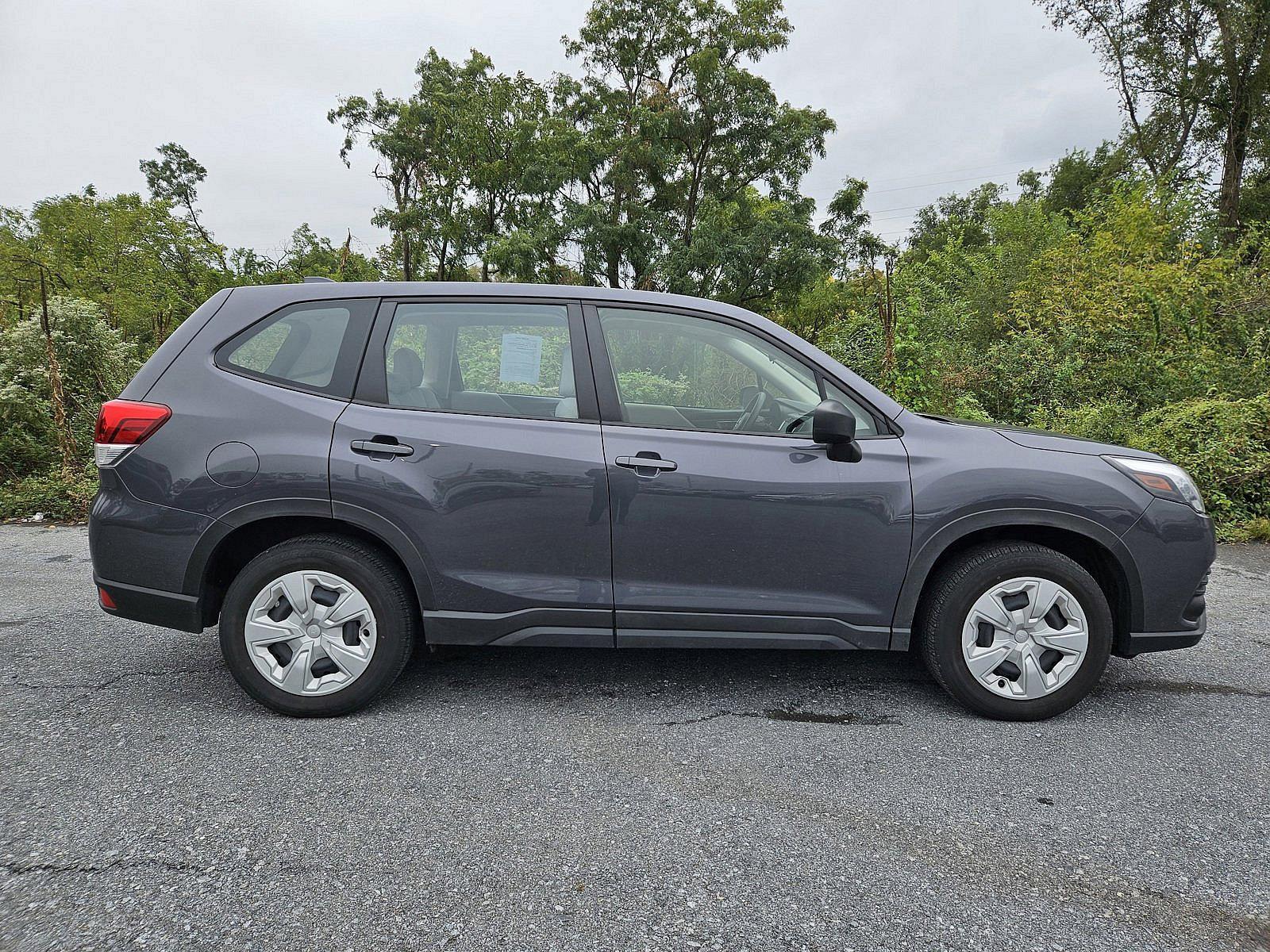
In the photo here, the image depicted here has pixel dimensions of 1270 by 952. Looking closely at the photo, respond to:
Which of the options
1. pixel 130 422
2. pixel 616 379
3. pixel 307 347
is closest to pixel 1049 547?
pixel 616 379

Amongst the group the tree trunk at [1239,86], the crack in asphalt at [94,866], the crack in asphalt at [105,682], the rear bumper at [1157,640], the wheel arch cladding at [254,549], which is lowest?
the crack in asphalt at [94,866]

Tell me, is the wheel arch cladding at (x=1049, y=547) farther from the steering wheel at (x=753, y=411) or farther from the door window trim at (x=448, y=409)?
the door window trim at (x=448, y=409)

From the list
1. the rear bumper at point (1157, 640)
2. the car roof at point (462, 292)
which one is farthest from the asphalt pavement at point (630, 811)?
the car roof at point (462, 292)

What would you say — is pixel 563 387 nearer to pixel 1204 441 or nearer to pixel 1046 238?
pixel 1204 441

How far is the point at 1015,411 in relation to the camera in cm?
920

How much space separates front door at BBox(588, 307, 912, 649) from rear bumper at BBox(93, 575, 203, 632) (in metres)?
1.71

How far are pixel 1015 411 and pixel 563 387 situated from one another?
795 cm

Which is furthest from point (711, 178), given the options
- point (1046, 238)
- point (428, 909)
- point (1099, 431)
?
point (428, 909)

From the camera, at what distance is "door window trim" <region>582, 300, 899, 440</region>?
3.02 meters

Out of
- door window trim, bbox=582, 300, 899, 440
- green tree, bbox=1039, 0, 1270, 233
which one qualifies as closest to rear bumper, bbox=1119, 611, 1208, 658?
door window trim, bbox=582, 300, 899, 440

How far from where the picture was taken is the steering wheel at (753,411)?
3.09 metres

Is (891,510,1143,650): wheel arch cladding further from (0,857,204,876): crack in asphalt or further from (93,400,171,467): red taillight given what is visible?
(93,400,171,467): red taillight

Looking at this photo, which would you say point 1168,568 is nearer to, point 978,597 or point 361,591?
point 978,597

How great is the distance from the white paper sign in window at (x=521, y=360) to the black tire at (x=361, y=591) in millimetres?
912
